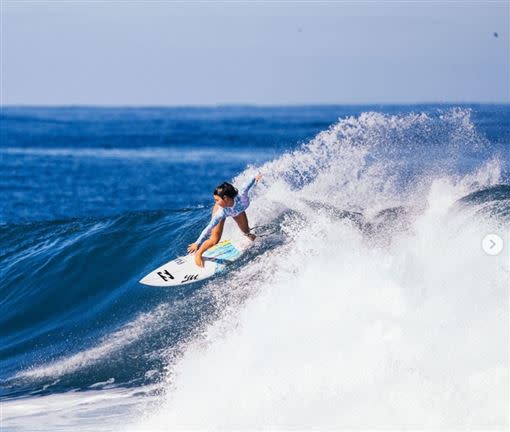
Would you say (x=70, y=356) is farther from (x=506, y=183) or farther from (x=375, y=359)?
(x=506, y=183)

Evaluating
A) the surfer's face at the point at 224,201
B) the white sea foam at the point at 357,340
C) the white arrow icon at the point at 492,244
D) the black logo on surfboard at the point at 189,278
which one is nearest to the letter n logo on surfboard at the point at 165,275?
the black logo on surfboard at the point at 189,278

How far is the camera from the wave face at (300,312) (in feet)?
29.3

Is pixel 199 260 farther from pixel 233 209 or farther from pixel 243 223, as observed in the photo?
pixel 233 209

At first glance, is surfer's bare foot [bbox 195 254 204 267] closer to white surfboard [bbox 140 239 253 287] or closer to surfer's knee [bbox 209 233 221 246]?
white surfboard [bbox 140 239 253 287]

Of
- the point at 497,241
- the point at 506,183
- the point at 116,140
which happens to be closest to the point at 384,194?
the point at 506,183

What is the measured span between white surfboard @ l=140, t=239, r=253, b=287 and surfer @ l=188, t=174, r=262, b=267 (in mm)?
143

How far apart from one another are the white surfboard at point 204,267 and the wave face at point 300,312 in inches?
7.0

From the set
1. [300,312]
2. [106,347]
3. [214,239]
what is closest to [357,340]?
[300,312]

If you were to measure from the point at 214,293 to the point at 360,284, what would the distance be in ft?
9.01

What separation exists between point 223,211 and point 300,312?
2.13 metres

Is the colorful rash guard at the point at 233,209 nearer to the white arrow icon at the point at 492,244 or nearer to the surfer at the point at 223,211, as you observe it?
the surfer at the point at 223,211

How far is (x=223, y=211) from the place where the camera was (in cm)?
1173

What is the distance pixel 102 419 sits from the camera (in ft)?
31.7

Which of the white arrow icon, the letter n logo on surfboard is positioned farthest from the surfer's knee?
the white arrow icon
